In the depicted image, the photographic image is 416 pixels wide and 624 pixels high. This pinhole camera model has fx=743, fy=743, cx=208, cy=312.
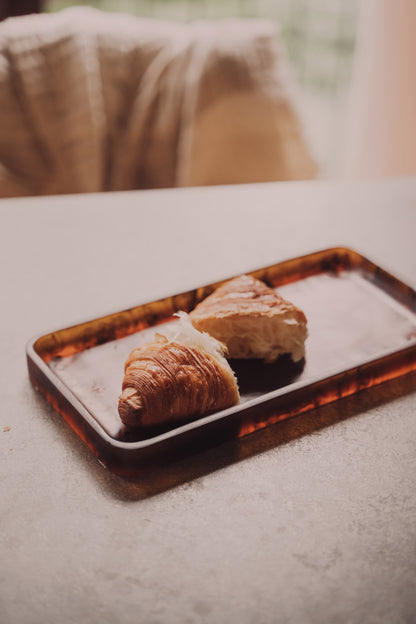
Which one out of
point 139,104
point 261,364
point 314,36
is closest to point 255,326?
point 261,364

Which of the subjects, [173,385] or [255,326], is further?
[255,326]

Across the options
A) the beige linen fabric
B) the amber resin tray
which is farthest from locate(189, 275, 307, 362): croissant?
the beige linen fabric

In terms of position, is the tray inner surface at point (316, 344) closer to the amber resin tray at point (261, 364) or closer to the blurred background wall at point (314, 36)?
the amber resin tray at point (261, 364)

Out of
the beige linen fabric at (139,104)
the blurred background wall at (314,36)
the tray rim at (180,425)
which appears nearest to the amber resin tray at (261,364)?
the tray rim at (180,425)

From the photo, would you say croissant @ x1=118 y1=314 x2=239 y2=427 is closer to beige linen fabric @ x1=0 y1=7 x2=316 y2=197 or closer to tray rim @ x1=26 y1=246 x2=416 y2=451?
tray rim @ x1=26 y1=246 x2=416 y2=451

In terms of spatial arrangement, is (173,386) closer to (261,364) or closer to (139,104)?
(261,364)
